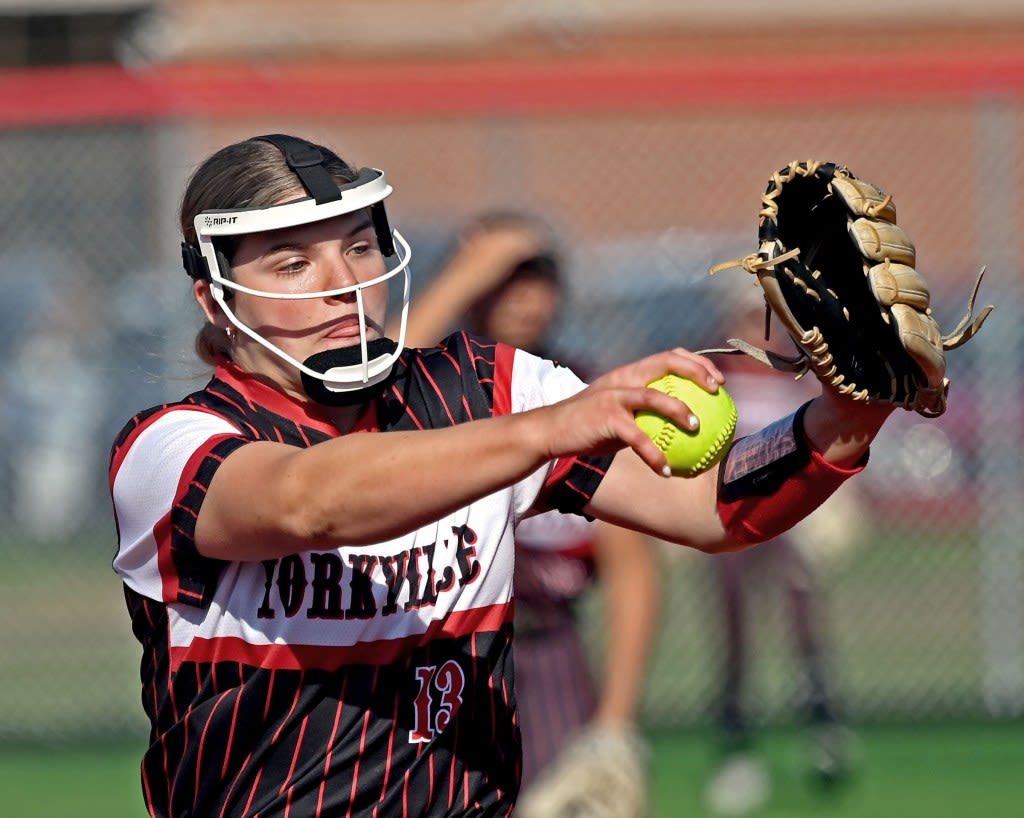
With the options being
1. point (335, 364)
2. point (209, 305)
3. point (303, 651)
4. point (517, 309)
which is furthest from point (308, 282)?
point (517, 309)

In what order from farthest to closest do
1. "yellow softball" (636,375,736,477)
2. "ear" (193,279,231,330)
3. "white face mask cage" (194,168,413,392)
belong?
"ear" (193,279,231,330), "white face mask cage" (194,168,413,392), "yellow softball" (636,375,736,477)

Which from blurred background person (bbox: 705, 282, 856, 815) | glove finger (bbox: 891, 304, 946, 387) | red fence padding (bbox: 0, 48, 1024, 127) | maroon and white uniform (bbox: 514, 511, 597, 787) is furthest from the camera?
red fence padding (bbox: 0, 48, 1024, 127)

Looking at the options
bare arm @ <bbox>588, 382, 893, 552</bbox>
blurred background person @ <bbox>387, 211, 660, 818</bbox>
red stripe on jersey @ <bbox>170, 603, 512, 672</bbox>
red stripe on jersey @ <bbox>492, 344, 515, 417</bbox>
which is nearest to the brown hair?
red stripe on jersey @ <bbox>492, 344, 515, 417</bbox>

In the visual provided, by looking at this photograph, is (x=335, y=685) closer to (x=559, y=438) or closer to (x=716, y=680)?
(x=559, y=438)

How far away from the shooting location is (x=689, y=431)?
217 cm

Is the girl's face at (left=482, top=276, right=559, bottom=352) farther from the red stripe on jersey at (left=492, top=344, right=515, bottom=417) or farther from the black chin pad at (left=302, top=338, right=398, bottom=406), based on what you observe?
the black chin pad at (left=302, top=338, right=398, bottom=406)

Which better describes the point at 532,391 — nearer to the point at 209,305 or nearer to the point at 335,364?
the point at 335,364

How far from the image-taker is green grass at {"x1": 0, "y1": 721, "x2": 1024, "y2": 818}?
636 cm

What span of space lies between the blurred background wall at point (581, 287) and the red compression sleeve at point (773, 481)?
3268mm

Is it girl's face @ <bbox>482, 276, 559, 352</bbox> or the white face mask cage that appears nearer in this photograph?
the white face mask cage

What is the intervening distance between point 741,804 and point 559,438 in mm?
4552

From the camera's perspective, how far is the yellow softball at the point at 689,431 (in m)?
2.18

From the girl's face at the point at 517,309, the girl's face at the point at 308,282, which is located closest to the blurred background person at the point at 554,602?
the girl's face at the point at 517,309

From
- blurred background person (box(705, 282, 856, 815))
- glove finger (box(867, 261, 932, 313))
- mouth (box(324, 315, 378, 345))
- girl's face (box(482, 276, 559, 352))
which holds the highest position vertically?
glove finger (box(867, 261, 932, 313))
